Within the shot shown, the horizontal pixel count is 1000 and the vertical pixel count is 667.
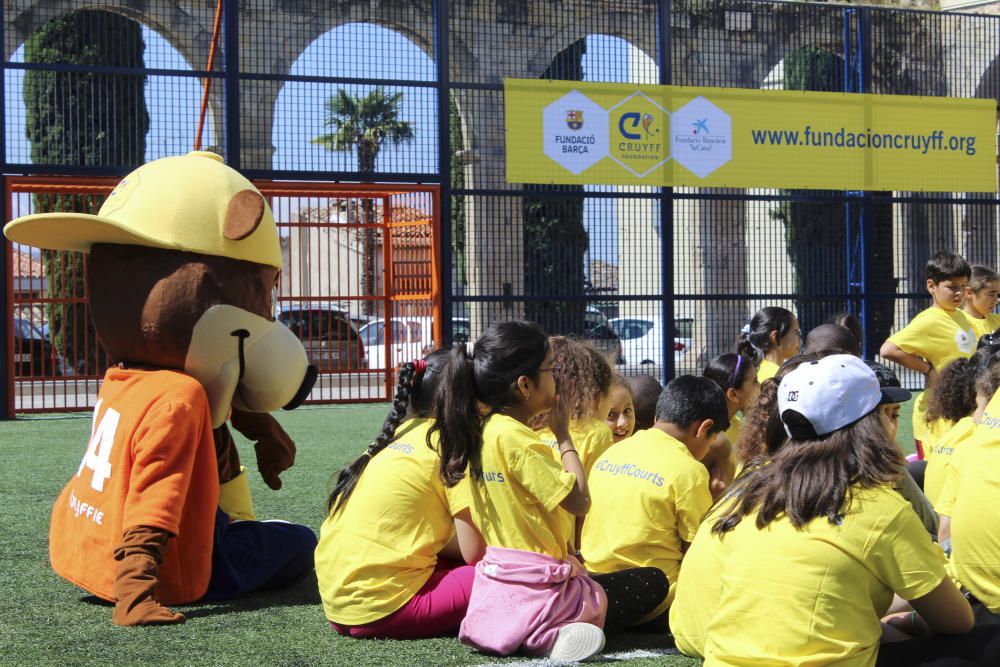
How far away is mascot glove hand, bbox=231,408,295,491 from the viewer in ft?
19.2

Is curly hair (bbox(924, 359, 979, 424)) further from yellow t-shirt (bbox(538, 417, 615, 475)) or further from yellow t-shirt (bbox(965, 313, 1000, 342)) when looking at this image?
yellow t-shirt (bbox(965, 313, 1000, 342))

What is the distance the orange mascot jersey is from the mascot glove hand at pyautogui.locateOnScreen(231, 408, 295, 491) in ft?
2.48

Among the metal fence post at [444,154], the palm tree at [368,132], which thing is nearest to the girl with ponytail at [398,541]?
the palm tree at [368,132]

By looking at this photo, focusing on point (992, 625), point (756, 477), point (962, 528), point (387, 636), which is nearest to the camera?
point (756, 477)

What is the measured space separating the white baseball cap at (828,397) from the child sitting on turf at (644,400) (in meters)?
3.31

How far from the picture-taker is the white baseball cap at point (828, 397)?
3.08 meters

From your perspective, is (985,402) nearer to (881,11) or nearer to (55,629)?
(55,629)

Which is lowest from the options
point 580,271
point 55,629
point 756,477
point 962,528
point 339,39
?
point 55,629

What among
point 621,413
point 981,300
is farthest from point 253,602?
point 981,300

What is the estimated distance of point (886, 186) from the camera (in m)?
14.6

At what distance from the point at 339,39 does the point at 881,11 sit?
668 centimetres

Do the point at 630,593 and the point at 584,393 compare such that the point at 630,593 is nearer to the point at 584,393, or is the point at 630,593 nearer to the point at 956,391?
the point at 584,393

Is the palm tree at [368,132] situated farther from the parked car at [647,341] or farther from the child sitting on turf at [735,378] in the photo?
the child sitting on turf at [735,378]

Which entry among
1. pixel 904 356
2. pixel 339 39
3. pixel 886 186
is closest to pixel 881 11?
pixel 886 186
